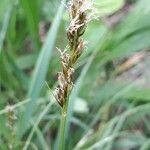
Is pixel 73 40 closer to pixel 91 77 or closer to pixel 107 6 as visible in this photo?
pixel 107 6

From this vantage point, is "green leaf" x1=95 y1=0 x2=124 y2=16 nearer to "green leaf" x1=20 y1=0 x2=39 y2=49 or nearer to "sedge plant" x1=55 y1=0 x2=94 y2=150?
"green leaf" x1=20 y1=0 x2=39 y2=49

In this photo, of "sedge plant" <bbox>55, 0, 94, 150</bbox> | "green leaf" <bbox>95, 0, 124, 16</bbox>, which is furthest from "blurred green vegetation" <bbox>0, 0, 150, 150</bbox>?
"sedge plant" <bbox>55, 0, 94, 150</bbox>

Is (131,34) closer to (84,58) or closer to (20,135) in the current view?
(84,58)

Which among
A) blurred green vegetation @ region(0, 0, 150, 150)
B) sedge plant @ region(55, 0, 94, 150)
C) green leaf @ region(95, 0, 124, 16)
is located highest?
sedge plant @ region(55, 0, 94, 150)

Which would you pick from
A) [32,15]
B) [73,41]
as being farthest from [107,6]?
[73,41]

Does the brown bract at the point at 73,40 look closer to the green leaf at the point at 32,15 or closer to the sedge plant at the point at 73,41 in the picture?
the sedge plant at the point at 73,41

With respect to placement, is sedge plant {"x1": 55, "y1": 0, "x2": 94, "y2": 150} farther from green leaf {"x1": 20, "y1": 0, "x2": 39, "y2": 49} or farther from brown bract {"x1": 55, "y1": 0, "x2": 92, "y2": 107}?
green leaf {"x1": 20, "y1": 0, "x2": 39, "y2": 49}

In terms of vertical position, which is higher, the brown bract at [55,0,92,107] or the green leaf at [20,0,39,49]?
the brown bract at [55,0,92,107]

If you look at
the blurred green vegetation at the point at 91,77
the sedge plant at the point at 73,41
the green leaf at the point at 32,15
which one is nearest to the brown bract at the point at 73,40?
the sedge plant at the point at 73,41

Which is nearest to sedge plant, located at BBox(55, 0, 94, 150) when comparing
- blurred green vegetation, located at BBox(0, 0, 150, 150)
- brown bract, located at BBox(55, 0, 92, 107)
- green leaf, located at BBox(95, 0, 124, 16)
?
brown bract, located at BBox(55, 0, 92, 107)

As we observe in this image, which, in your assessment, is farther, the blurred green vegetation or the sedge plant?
the blurred green vegetation
